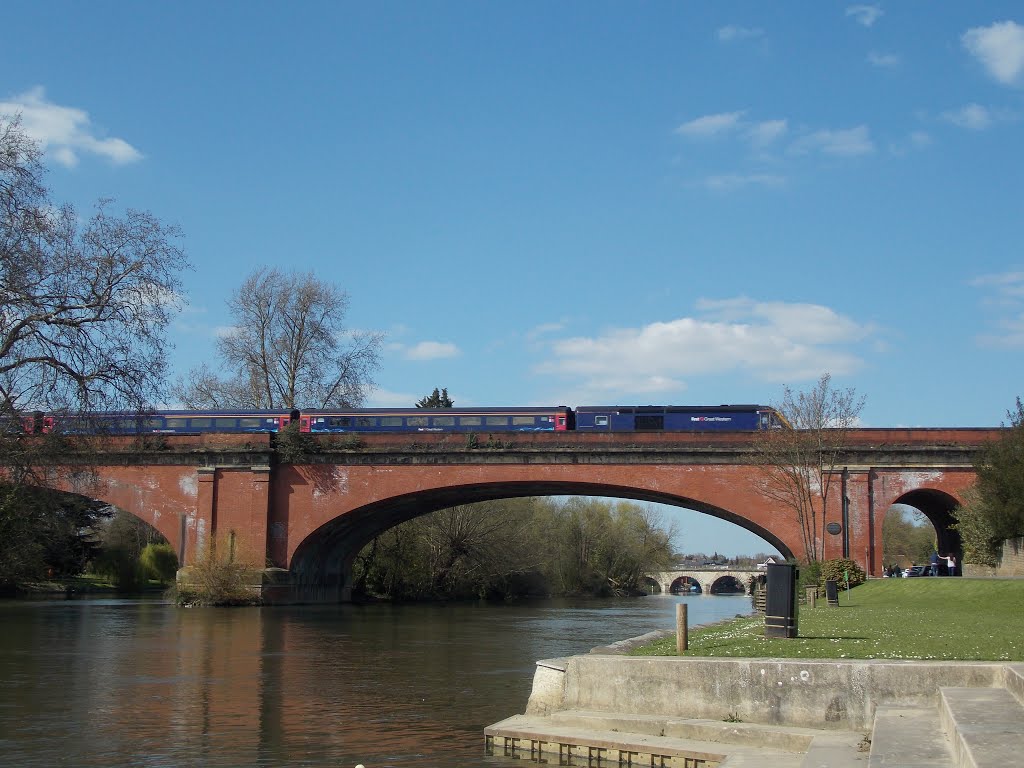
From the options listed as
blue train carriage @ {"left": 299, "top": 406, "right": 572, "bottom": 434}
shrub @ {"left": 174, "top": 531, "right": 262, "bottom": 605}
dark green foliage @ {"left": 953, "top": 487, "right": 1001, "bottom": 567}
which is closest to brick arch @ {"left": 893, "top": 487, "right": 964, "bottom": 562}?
dark green foliage @ {"left": 953, "top": 487, "right": 1001, "bottom": 567}

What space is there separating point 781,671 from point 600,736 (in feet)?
6.39

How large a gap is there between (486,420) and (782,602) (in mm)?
30824

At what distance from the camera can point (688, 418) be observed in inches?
1732

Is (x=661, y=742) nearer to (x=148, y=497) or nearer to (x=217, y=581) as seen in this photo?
(x=217, y=581)

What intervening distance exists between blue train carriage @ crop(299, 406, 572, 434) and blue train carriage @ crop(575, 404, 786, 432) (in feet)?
5.55

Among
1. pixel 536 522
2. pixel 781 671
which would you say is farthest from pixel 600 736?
pixel 536 522

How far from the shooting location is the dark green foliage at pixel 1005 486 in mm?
28703

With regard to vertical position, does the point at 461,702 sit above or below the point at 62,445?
below

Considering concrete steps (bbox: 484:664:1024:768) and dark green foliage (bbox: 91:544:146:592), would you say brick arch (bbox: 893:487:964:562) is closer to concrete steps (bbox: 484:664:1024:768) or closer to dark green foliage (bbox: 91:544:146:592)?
concrete steps (bbox: 484:664:1024:768)

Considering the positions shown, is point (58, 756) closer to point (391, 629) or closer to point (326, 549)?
point (391, 629)

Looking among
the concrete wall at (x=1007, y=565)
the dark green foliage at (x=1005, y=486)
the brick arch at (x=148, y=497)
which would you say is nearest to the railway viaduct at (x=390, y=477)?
the brick arch at (x=148, y=497)

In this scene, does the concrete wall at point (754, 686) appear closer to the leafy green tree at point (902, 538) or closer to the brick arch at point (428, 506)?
the brick arch at point (428, 506)

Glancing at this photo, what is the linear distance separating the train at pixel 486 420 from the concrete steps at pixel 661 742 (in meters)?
32.4

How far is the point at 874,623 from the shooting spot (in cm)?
1784
